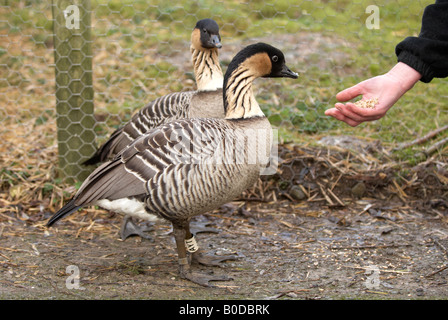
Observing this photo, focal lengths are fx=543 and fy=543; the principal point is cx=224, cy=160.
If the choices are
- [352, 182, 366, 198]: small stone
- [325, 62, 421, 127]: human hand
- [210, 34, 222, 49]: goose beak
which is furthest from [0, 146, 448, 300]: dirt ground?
[210, 34, 222, 49]: goose beak

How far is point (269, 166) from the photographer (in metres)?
4.86

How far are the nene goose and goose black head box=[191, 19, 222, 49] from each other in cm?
71

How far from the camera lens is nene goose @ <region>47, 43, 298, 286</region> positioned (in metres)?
3.41

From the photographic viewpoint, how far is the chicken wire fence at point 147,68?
490 cm

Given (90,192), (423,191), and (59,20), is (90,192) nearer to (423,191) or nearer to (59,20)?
(59,20)

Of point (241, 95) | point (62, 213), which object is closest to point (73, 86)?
point (62, 213)

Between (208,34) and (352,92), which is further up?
(208,34)

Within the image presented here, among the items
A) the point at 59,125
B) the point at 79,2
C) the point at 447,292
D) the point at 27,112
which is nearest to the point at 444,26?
the point at 447,292

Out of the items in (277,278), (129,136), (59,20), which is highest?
(59,20)

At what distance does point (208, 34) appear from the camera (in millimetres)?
4434

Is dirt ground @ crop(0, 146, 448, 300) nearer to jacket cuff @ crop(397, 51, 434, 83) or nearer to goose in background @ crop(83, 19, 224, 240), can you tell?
goose in background @ crop(83, 19, 224, 240)

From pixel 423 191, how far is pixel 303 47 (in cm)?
265

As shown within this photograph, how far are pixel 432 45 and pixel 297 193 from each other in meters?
2.17

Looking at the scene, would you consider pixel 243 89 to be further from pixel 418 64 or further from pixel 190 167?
pixel 418 64
